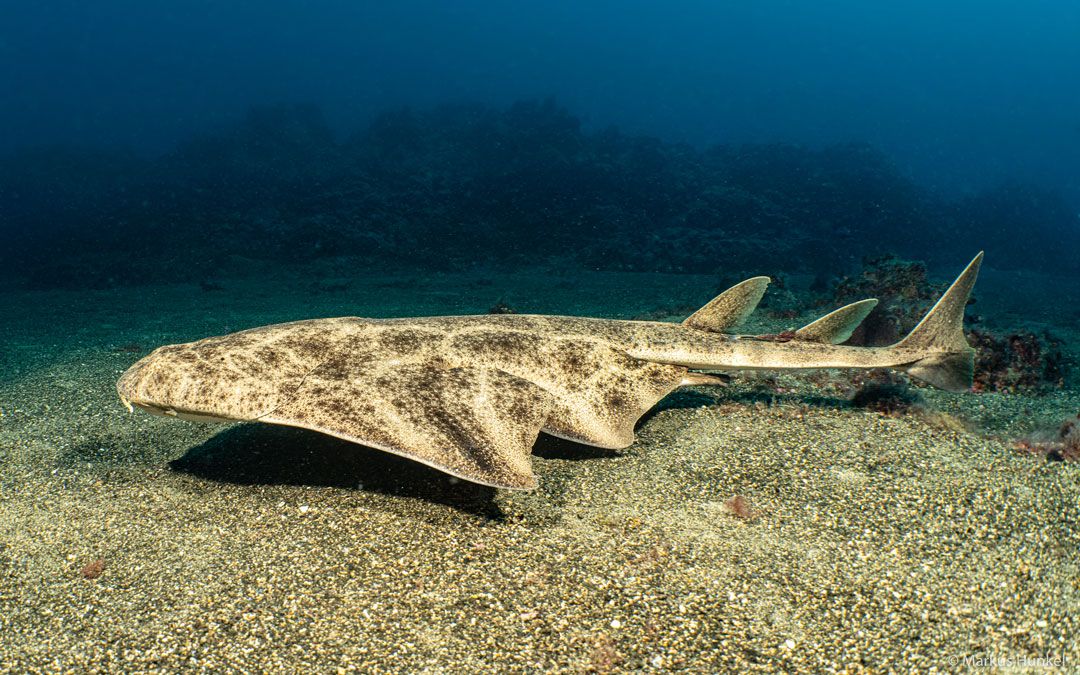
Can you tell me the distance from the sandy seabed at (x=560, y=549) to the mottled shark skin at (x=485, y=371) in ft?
1.43

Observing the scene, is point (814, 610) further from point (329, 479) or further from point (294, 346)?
point (294, 346)

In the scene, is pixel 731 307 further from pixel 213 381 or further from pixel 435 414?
pixel 213 381

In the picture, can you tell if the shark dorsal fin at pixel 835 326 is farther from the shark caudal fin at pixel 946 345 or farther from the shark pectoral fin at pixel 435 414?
the shark pectoral fin at pixel 435 414

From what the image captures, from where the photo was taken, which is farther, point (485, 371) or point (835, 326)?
point (835, 326)

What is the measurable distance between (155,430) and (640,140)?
114 feet

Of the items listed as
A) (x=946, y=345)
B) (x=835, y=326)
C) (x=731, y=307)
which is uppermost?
(x=731, y=307)

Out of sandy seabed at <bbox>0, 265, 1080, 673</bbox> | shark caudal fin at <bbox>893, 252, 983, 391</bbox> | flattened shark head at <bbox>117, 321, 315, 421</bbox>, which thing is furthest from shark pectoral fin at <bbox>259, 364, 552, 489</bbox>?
shark caudal fin at <bbox>893, 252, 983, 391</bbox>

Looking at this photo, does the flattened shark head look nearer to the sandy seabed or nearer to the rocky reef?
the sandy seabed

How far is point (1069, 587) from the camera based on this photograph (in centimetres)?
253

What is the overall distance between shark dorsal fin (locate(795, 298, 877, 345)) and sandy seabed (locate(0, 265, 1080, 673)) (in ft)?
2.15

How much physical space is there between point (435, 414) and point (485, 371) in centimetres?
69

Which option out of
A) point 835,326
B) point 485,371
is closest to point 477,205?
point 835,326

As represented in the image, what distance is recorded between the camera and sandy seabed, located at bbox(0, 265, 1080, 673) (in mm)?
2215

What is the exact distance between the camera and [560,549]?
2789 mm
